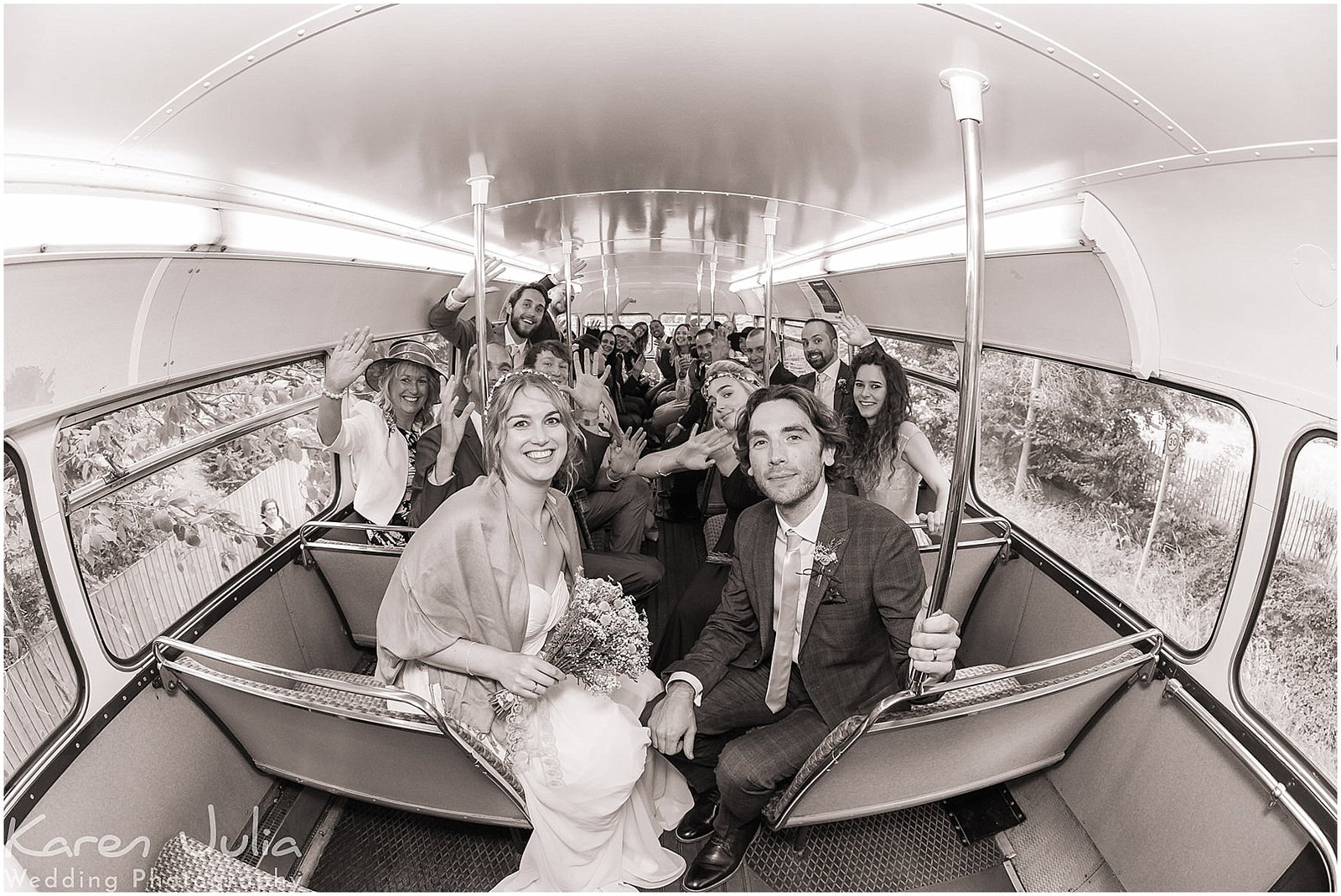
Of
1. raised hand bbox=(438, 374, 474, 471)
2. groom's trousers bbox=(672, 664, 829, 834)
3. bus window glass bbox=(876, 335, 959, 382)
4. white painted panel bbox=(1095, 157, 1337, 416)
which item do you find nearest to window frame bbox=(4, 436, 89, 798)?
raised hand bbox=(438, 374, 474, 471)

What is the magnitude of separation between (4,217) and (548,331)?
2.53m

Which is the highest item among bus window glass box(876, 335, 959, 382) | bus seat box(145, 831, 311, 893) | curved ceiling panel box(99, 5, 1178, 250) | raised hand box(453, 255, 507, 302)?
curved ceiling panel box(99, 5, 1178, 250)

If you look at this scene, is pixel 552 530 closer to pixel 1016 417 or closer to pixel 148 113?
pixel 148 113

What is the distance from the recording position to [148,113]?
184cm

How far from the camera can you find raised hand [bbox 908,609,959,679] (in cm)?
212

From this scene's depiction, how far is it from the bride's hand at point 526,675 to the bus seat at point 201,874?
0.83 m

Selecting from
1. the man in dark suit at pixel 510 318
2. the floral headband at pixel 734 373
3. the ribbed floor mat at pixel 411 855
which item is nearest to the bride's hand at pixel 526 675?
the ribbed floor mat at pixel 411 855

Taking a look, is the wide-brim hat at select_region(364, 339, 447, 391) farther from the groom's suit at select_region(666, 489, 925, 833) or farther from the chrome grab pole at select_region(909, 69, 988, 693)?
the chrome grab pole at select_region(909, 69, 988, 693)

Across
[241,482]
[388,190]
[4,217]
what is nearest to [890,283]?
[388,190]

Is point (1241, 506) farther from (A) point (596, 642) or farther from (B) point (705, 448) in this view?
(B) point (705, 448)

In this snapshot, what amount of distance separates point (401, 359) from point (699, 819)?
229 cm

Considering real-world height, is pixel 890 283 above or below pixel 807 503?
above

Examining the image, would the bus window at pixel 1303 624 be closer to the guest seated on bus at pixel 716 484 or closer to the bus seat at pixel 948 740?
the bus seat at pixel 948 740

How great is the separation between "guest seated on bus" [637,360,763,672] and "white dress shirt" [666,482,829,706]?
813mm
